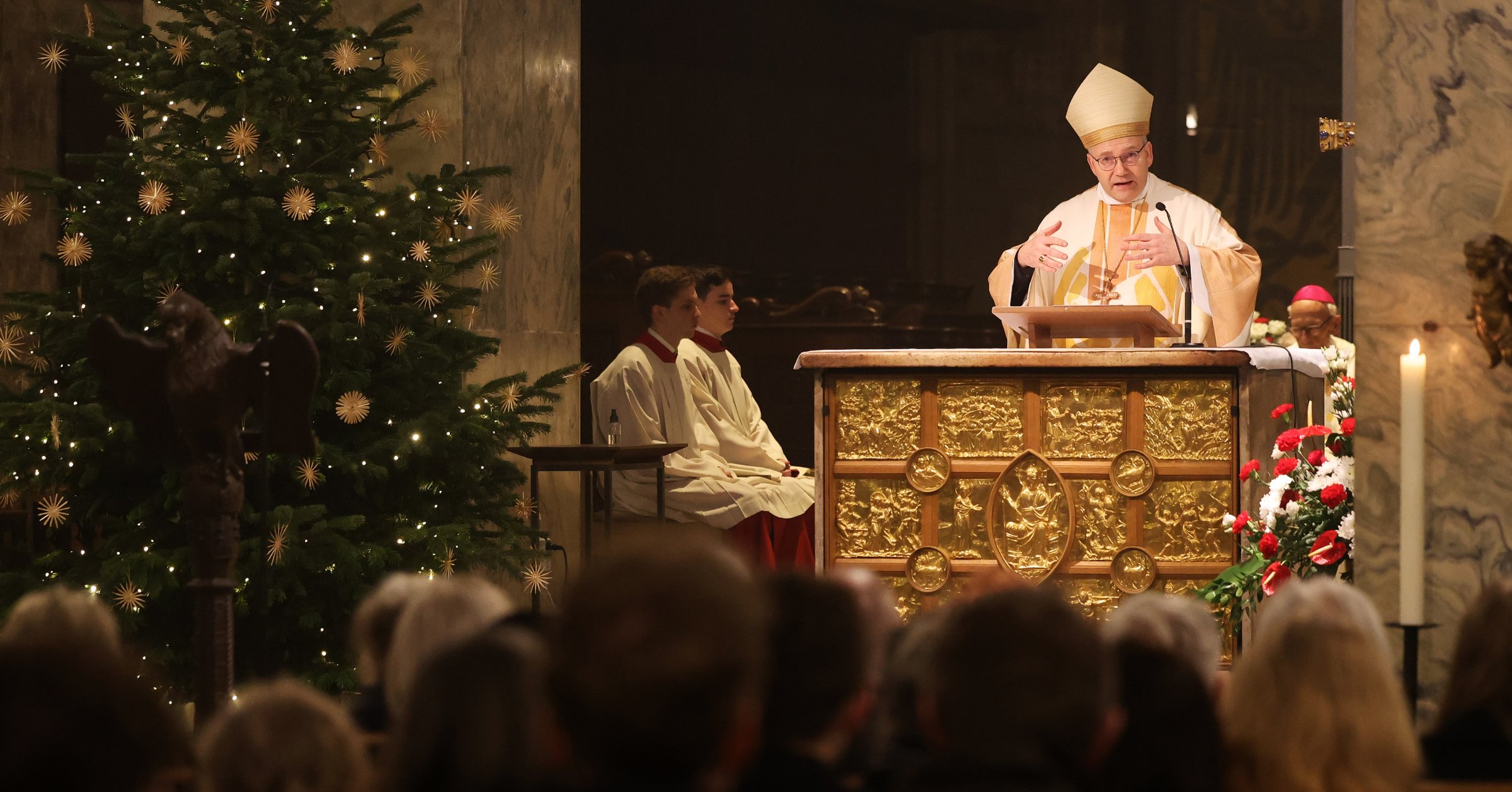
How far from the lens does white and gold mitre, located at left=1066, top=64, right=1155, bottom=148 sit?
695 cm

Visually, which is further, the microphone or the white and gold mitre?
the white and gold mitre

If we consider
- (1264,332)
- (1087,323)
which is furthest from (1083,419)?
(1264,332)

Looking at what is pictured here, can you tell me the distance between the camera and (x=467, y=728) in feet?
6.03

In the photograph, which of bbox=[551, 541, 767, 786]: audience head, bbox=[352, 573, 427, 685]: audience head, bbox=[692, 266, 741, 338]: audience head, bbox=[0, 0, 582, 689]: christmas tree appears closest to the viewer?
bbox=[551, 541, 767, 786]: audience head

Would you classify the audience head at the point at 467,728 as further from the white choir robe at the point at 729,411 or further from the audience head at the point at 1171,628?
the white choir robe at the point at 729,411

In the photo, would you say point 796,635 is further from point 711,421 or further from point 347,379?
point 711,421

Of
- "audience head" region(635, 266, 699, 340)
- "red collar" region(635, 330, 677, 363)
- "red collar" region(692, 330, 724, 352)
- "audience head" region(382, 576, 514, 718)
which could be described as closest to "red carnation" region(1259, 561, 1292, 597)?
"audience head" region(382, 576, 514, 718)

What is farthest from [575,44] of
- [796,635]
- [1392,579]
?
[796,635]

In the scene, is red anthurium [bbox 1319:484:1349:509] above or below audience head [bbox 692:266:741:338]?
below

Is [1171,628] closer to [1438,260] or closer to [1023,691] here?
[1023,691]

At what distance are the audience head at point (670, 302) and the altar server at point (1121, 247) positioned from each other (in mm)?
1686

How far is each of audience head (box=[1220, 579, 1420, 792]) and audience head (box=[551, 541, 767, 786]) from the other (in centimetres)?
69

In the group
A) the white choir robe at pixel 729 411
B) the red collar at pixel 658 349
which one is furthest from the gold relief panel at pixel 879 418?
the red collar at pixel 658 349

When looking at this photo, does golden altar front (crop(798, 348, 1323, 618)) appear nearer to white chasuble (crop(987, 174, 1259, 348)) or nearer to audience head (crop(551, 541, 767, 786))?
white chasuble (crop(987, 174, 1259, 348))
